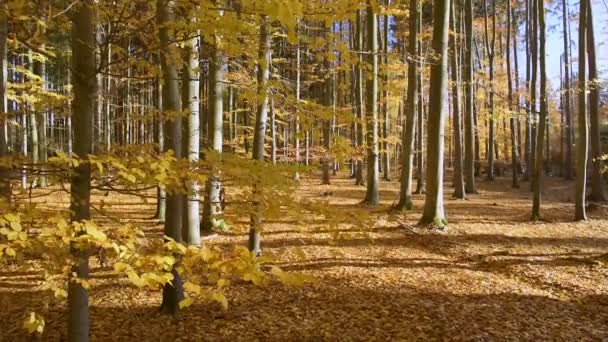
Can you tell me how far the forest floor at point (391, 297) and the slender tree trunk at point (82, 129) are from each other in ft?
1.04

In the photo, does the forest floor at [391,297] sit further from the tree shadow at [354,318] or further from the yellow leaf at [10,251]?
the yellow leaf at [10,251]

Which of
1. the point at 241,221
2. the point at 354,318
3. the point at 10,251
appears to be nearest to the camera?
the point at 10,251

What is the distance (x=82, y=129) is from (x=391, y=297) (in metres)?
4.89

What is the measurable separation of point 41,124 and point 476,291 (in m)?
18.7

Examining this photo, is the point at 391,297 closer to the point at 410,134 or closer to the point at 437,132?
the point at 437,132

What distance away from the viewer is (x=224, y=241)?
9.53m

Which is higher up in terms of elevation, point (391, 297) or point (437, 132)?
point (437, 132)

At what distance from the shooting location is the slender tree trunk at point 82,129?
281cm

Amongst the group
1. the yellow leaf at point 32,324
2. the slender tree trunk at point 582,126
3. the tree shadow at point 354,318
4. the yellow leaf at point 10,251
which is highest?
the slender tree trunk at point 582,126

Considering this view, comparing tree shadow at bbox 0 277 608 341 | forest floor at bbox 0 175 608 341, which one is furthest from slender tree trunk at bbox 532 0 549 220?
tree shadow at bbox 0 277 608 341

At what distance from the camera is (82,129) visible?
9.59ft

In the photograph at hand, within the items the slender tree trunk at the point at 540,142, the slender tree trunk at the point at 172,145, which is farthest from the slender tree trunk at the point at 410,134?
the slender tree trunk at the point at 172,145

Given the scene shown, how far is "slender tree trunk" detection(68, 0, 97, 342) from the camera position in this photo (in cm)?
281

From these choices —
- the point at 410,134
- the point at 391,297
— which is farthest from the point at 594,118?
the point at 391,297
